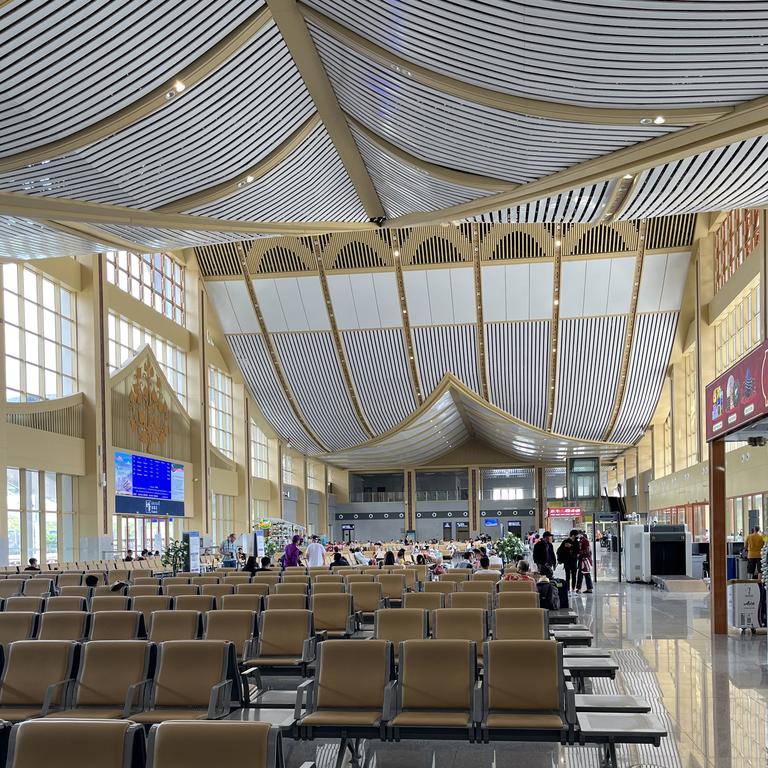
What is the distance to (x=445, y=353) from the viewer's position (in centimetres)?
3934

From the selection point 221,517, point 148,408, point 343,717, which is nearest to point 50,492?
point 148,408

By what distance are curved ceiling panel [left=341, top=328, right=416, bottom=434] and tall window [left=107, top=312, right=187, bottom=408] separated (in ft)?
22.0

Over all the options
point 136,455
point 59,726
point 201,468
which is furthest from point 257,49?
point 201,468

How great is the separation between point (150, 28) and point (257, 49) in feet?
6.38

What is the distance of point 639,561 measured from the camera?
2422cm

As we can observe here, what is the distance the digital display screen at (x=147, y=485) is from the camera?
3015 centimetres

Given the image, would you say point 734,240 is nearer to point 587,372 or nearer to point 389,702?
point 587,372

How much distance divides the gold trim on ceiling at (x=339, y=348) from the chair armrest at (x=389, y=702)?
99.1 feet

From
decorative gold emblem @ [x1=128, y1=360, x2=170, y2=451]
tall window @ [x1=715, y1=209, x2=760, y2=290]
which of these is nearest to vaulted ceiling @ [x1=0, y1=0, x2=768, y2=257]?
tall window @ [x1=715, y1=209, x2=760, y2=290]

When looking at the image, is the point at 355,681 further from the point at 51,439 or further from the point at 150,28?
the point at 51,439

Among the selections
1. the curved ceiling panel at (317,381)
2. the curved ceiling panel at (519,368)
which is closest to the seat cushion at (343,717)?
the curved ceiling panel at (519,368)

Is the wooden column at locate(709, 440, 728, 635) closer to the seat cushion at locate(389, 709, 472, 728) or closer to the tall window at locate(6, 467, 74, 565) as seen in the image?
the seat cushion at locate(389, 709, 472, 728)

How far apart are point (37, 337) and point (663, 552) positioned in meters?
17.3

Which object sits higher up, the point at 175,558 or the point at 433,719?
the point at 433,719
